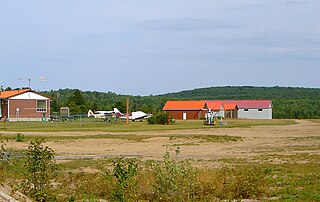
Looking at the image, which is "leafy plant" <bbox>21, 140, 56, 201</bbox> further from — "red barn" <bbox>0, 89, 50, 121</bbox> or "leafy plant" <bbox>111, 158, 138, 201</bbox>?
"red barn" <bbox>0, 89, 50, 121</bbox>

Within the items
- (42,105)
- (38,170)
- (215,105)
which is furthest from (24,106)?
(38,170)

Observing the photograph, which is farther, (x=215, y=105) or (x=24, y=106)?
(x=215, y=105)

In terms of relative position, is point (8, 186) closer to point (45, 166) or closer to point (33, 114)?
point (45, 166)

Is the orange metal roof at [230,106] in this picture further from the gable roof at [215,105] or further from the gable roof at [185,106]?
the gable roof at [185,106]

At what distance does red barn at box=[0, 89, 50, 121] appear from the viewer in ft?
298

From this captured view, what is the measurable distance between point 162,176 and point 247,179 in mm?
4004

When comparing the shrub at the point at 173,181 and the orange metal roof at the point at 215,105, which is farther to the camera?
the orange metal roof at the point at 215,105

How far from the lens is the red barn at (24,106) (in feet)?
298

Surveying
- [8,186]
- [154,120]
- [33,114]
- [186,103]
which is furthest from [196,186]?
[186,103]

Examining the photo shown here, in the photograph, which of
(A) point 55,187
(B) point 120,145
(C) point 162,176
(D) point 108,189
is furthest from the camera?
(B) point 120,145

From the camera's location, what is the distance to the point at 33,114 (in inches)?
3632

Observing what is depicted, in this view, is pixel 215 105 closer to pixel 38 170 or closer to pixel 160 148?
pixel 160 148

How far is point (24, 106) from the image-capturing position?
9238cm

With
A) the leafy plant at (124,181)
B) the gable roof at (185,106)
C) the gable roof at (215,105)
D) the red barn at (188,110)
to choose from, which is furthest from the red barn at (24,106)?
the leafy plant at (124,181)
